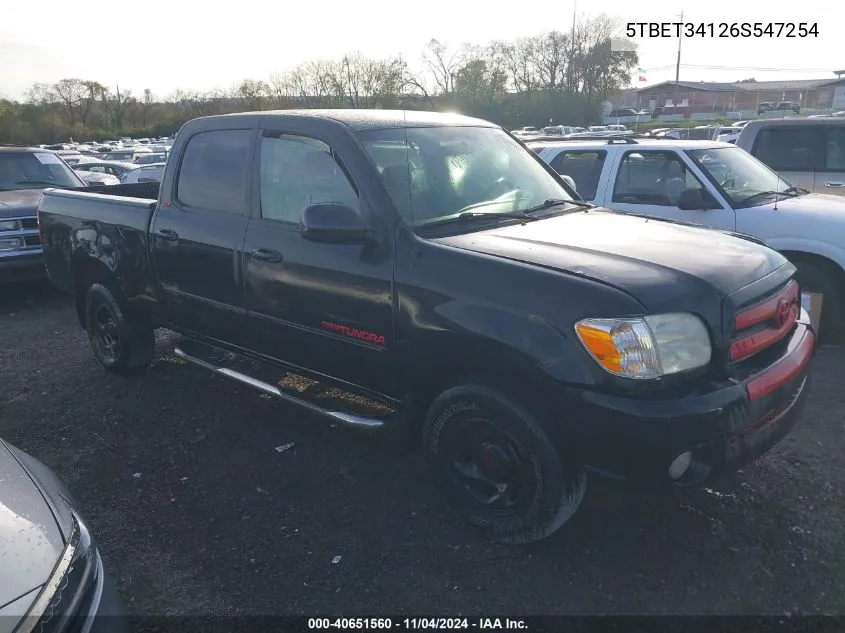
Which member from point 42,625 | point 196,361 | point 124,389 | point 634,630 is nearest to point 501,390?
point 634,630

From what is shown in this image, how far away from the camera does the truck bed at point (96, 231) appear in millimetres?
A: 4746

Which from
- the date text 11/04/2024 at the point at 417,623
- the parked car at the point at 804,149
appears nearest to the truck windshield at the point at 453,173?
the date text 11/04/2024 at the point at 417,623

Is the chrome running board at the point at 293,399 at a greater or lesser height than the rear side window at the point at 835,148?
lesser

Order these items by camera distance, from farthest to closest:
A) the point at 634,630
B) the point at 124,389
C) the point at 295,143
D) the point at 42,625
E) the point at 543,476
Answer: the point at 124,389, the point at 295,143, the point at 543,476, the point at 634,630, the point at 42,625

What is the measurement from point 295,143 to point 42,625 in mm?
2729

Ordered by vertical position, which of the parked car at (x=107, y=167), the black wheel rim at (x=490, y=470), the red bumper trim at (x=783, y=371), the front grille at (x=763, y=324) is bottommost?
the black wheel rim at (x=490, y=470)

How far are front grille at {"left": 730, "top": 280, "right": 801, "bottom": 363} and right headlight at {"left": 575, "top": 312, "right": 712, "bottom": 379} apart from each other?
13.1 inches

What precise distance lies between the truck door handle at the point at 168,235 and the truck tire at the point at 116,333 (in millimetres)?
939

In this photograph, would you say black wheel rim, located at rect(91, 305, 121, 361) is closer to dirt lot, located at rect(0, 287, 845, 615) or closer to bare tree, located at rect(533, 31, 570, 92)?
dirt lot, located at rect(0, 287, 845, 615)

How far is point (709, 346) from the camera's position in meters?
2.72

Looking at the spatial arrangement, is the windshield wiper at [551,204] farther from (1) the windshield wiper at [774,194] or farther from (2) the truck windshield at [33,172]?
(2) the truck windshield at [33,172]

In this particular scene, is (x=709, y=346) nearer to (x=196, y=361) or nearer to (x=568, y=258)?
(x=568, y=258)

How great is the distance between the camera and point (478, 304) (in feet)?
9.43

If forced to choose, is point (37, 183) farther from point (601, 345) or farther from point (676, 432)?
point (676, 432)
